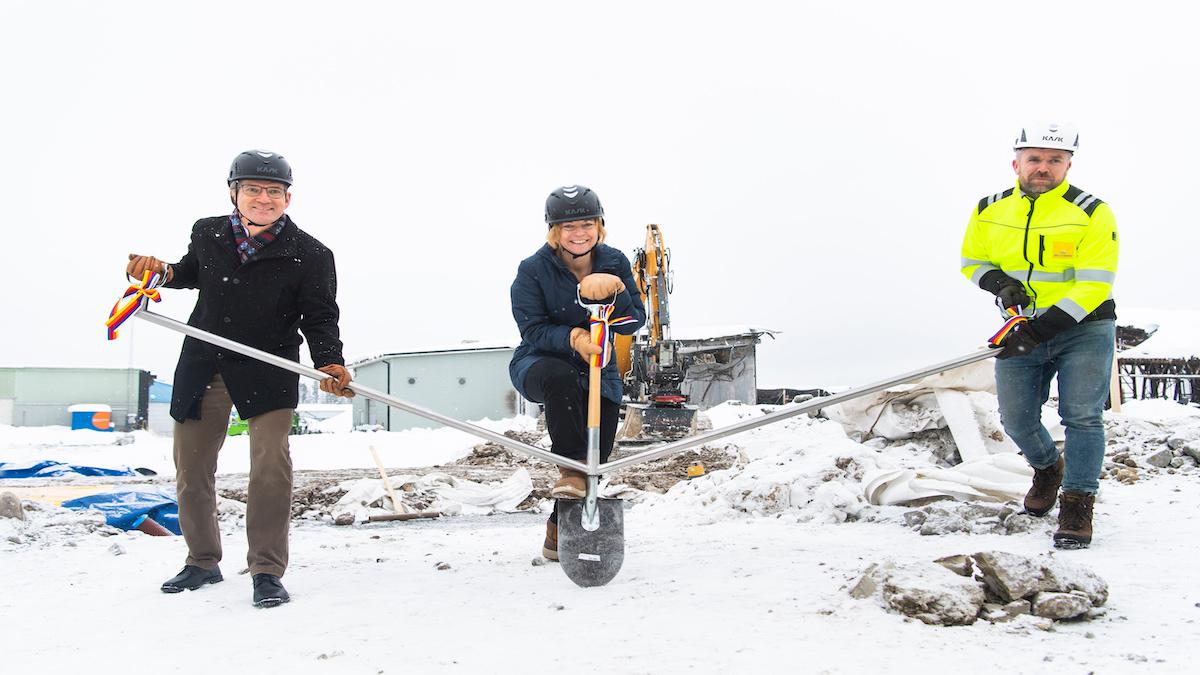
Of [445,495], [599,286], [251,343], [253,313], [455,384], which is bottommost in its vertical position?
[455,384]

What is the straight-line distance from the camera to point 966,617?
90.0 inches

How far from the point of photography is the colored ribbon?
316 cm

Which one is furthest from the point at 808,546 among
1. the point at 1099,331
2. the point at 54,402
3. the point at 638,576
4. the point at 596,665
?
the point at 54,402

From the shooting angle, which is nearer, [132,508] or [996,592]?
[996,592]

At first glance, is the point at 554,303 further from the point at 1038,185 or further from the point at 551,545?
the point at 1038,185

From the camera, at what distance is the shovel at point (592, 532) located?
119 inches

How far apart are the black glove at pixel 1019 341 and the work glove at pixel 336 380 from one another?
2.58 meters

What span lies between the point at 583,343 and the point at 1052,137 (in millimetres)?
2117

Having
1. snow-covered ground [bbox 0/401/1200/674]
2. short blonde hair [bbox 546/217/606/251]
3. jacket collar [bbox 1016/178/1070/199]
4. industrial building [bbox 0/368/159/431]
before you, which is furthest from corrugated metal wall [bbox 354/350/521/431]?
jacket collar [bbox 1016/178/1070/199]

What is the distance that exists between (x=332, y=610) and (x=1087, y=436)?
2.96 metres

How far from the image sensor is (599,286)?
333cm

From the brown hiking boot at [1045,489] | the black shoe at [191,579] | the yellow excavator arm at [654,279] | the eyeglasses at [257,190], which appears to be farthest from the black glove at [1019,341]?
the yellow excavator arm at [654,279]

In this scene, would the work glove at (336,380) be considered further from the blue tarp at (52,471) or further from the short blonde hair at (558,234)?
the blue tarp at (52,471)

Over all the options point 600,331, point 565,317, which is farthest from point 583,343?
point 565,317
